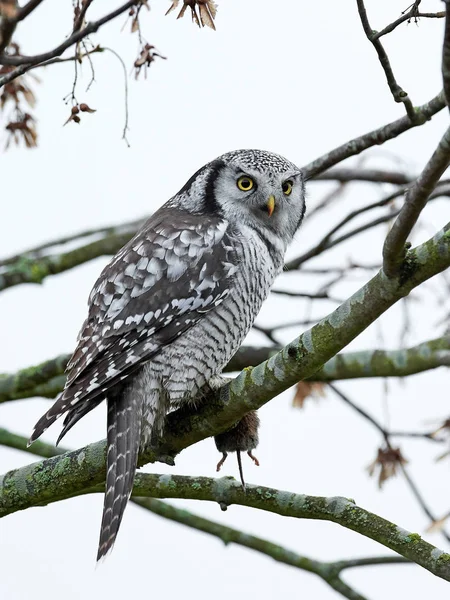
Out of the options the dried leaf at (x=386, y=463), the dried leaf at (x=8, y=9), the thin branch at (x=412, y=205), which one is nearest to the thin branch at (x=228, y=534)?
the dried leaf at (x=386, y=463)

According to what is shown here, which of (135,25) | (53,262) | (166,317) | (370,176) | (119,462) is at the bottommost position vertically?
(119,462)

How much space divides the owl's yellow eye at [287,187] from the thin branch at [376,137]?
0.37 feet

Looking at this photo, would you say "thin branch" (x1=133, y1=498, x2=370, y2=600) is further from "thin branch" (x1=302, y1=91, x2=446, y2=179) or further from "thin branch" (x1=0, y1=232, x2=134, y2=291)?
"thin branch" (x1=302, y1=91, x2=446, y2=179)

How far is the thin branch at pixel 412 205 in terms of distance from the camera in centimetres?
260

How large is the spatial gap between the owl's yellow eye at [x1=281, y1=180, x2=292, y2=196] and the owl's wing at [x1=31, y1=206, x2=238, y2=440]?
53 cm

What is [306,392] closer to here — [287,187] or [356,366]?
[356,366]

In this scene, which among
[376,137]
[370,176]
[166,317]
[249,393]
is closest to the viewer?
[249,393]

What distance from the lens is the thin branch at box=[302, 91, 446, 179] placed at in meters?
3.80

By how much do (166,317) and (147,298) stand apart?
4.6 inches

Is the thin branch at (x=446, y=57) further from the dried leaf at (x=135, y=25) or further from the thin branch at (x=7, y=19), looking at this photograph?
the dried leaf at (x=135, y=25)

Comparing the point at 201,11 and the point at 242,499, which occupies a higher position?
the point at 201,11

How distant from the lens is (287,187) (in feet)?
15.8

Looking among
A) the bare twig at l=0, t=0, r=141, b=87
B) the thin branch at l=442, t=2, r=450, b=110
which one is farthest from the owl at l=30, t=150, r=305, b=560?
the thin branch at l=442, t=2, r=450, b=110

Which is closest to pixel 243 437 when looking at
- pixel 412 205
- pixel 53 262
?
pixel 412 205
